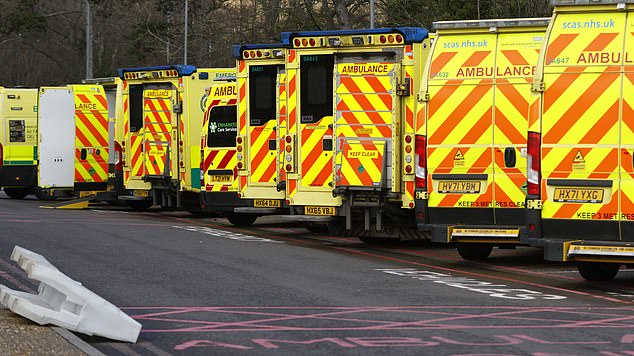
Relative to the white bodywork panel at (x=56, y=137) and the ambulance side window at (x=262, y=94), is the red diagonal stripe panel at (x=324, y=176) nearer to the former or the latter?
the ambulance side window at (x=262, y=94)

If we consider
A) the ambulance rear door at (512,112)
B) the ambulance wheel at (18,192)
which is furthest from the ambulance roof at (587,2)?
the ambulance wheel at (18,192)

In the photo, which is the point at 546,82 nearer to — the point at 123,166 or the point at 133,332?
the point at 133,332

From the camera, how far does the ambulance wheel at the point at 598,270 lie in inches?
587

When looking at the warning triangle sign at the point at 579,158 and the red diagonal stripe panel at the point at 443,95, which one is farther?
the red diagonal stripe panel at the point at 443,95

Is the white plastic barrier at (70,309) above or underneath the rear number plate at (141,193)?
underneath

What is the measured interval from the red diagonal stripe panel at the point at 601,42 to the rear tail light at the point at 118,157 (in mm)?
16145

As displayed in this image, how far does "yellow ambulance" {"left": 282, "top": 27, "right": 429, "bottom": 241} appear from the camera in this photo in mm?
18844

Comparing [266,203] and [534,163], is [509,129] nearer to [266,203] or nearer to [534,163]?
[534,163]

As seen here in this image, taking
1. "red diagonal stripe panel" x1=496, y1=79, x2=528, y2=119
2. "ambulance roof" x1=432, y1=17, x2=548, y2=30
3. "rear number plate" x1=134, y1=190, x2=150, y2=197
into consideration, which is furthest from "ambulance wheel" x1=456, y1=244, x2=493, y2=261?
"rear number plate" x1=134, y1=190, x2=150, y2=197

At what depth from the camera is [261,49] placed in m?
21.3

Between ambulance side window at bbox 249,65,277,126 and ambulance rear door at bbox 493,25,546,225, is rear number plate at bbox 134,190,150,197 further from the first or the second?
ambulance rear door at bbox 493,25,546,225

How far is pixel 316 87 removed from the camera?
19.6m

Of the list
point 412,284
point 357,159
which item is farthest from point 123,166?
point 412,284

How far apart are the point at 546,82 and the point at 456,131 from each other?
2.72 m
